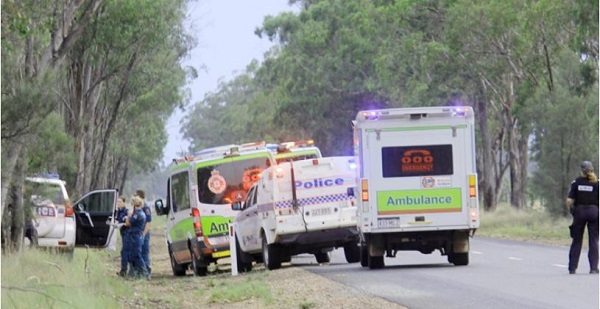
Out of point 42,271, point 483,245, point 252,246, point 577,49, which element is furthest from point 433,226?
point 577,49

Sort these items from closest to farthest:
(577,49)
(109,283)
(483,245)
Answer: (109,283)
(483,245)
(577,49)

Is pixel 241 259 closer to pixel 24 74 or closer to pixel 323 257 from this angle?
pixel 323 257

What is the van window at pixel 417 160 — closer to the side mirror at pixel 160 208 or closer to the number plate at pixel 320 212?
the number plate at pixel 320 212

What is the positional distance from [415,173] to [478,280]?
3377 millimetres

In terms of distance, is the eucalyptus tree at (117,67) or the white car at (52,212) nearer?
the white car at (52,212)

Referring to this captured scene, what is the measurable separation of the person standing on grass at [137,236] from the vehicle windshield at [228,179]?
1.20 m

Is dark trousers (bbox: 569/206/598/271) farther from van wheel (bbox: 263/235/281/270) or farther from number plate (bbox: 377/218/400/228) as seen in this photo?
van wheel (bbox: 263/235/281/270)

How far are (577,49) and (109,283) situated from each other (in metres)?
22.4

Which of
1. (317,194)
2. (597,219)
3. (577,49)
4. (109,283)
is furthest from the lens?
(577,49)

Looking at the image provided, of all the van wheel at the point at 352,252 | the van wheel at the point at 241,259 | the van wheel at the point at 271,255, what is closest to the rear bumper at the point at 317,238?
the van wheel at the point at 271,255

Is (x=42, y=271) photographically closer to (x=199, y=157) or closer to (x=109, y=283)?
(x=109, y=283)

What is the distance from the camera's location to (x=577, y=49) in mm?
40375

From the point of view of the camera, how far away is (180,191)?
2736 cm

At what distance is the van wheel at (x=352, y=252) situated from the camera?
25750 millimetres
